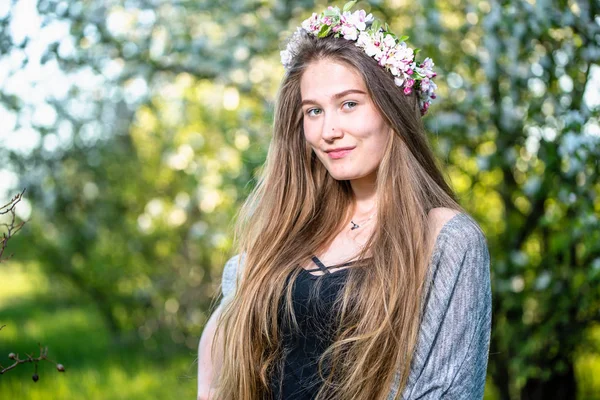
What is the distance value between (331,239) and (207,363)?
1.84 ft

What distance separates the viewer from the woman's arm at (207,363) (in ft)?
7.53

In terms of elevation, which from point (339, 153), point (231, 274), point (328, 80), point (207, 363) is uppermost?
point (328, 80)

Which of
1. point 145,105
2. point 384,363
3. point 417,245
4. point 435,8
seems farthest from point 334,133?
point 145,105

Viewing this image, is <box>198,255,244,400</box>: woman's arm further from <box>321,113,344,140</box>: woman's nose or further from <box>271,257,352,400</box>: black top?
<box>321,113,344,140</box>: woman's nose

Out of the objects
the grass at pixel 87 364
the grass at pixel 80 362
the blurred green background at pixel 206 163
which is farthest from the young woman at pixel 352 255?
the grass at pixel 80 362

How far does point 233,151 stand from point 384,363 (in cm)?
262

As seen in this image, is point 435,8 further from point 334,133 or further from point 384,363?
point 384,363

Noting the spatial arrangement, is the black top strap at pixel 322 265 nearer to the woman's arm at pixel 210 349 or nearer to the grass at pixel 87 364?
the woman's arm at pixel 210 349

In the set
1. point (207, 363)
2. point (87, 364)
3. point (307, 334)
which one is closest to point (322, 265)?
point (307, 334)

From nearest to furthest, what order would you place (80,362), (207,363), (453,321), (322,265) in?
1. (453,321)
2. (322,265)
3. (207,363)
4. (80,362)

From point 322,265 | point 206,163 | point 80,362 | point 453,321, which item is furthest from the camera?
point 80,362

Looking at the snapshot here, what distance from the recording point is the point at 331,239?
2.24 m

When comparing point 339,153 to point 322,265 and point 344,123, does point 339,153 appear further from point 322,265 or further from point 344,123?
point 322,265

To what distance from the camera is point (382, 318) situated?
74.4 inches
